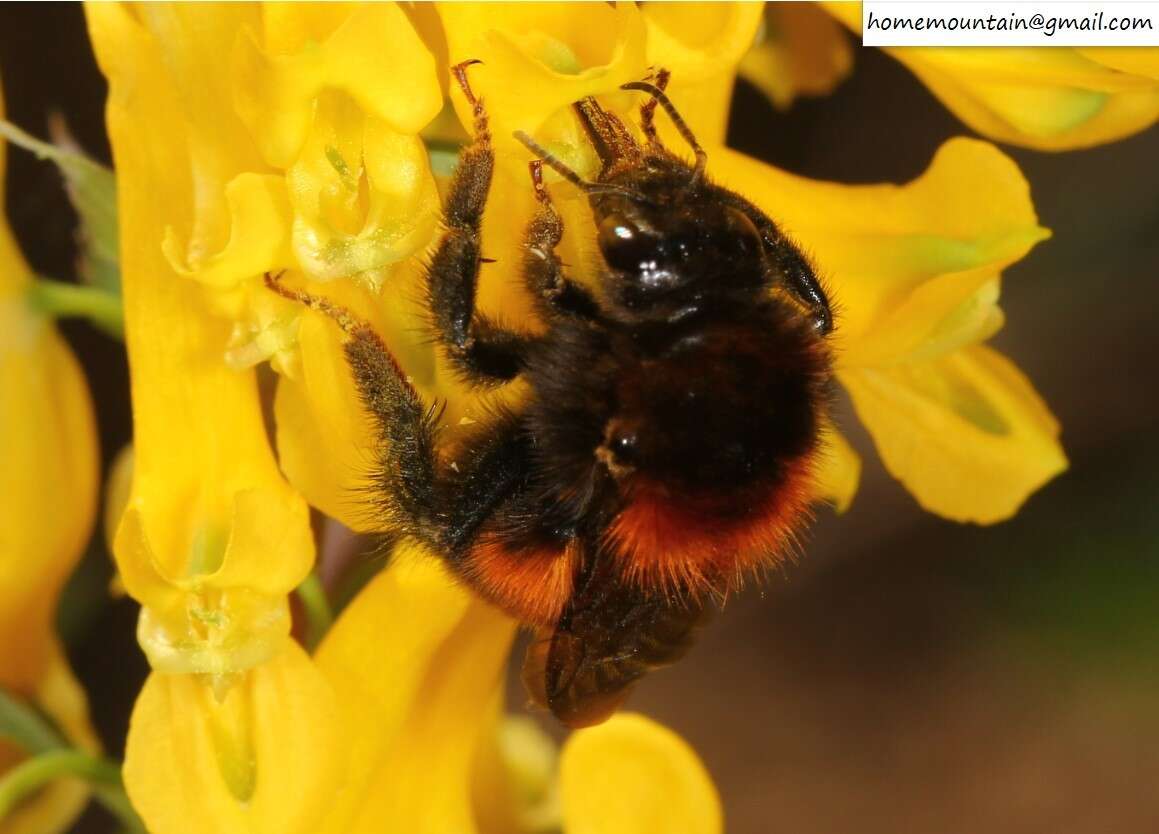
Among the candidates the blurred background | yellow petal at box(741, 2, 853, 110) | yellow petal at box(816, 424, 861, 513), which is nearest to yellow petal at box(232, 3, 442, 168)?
yellow petal at box(816, 424, 861, 513)

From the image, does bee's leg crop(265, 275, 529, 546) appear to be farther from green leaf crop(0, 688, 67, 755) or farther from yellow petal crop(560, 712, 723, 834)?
green leaf crop(0, 688, 67, 755)

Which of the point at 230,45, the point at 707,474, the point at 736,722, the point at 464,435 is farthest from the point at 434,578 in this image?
the point at 736,722

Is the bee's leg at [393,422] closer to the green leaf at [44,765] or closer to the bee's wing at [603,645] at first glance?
the bee's wing at [603,645]

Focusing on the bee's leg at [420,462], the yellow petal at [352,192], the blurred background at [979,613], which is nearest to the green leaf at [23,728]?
the bee's leg at [420,462]

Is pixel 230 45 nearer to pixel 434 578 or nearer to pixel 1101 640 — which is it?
pixel 434 578

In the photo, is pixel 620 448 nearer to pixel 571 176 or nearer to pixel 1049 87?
pixel 571 176
